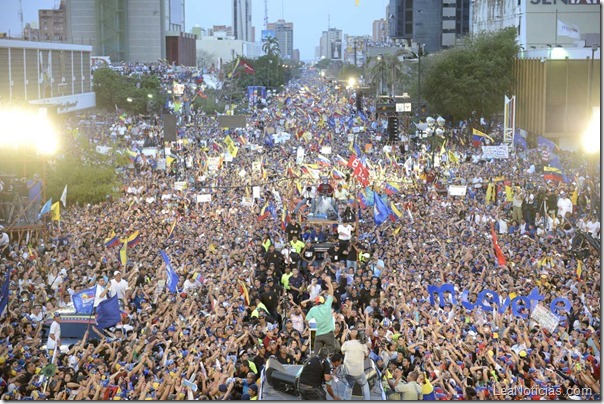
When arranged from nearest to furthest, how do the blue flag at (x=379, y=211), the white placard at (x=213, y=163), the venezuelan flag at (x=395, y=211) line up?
the blue flag at (x=379, y=211)
the venezuelan flag at (x=395, y=211)
the white placard at (x=213, y=163)

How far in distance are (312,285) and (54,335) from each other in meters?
5.27

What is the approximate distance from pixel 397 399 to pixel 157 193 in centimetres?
2137

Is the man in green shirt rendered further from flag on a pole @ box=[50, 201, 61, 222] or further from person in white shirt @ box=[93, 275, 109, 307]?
flag on a pole @ box=[50, 201, 61, 222]

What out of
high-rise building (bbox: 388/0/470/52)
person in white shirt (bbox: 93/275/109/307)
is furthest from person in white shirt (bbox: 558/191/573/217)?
high-rise building (bbox: 388/0/470/52)

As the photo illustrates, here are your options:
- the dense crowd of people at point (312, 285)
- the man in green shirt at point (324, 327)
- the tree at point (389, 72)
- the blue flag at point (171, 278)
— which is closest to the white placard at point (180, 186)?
the dense crowd of people at point (312, 285)

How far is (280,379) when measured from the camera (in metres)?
11.5

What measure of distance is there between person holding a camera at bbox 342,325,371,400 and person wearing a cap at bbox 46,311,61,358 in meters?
4.43

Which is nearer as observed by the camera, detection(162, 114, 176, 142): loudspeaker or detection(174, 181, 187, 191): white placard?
detection(174, 181, 187, 191): white placard

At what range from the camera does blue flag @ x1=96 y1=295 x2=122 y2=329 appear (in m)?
15.7

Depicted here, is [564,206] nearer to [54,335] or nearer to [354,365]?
[354,365]

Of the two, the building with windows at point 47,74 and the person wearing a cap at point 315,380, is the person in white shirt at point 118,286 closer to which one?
the person wearing a cap at point 315,380

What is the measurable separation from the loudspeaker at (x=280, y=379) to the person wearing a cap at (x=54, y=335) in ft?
13.3

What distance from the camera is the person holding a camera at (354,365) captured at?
1162 centimetres

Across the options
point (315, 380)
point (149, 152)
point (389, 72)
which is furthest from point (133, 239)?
point (389, 72)
